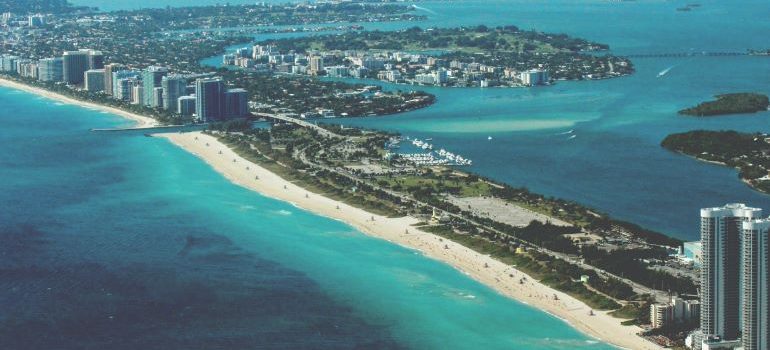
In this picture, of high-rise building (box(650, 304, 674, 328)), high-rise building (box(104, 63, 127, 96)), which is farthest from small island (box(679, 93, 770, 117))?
high-rise building (box(650, 304, 674, 328))

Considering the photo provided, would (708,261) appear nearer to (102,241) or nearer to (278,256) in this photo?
(278,256)

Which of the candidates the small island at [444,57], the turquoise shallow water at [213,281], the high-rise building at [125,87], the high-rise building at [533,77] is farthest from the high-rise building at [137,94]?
the turquoise shallow water at [213,281]

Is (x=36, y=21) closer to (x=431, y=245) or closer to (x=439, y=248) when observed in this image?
(x=431, y=245)

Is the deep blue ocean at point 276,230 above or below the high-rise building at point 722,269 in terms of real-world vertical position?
below

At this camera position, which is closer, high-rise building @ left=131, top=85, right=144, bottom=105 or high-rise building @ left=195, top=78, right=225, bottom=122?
high-rise building @ left=195, top=78, right=225, bottom=122

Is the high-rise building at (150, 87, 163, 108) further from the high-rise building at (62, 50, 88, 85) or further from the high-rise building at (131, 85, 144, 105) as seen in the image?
the high-rise building at (62, 50, 88, 85)

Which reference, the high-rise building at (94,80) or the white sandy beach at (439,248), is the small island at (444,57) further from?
the white sandy beach at (439,248)
